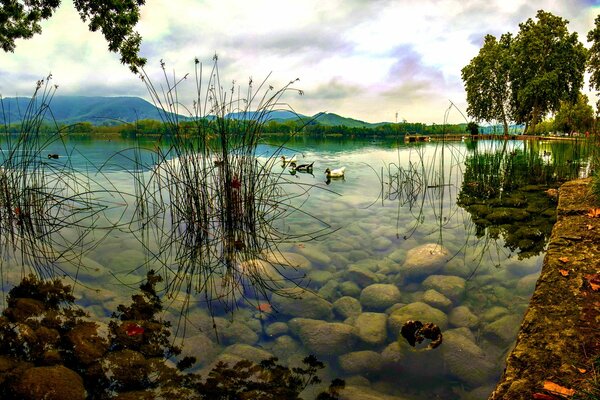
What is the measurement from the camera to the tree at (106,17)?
23.7ft

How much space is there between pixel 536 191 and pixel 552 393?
306 inches

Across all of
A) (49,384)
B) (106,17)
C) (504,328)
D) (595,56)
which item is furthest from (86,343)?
(595,56)

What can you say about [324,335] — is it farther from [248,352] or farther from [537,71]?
[537,71]

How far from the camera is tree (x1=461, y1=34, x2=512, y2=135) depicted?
29.2 metres

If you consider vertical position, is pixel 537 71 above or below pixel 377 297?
above

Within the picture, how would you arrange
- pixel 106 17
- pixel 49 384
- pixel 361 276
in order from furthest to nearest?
1. pixel 106 17
2. pixel 361 276
3. pixel 49 384

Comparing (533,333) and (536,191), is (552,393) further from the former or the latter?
(536,191)

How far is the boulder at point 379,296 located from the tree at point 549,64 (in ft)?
102

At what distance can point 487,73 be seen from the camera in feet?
98.9

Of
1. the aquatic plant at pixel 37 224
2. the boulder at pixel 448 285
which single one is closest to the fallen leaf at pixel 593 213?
the boulder at pixel 448 285

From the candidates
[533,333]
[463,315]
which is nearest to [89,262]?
[463,315]

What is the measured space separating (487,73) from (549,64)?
14.4ft

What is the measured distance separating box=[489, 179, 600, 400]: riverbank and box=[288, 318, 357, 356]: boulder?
1.01 meters

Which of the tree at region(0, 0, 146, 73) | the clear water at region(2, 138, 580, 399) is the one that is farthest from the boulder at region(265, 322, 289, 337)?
the tree at region(0, 0, 146, 73)
